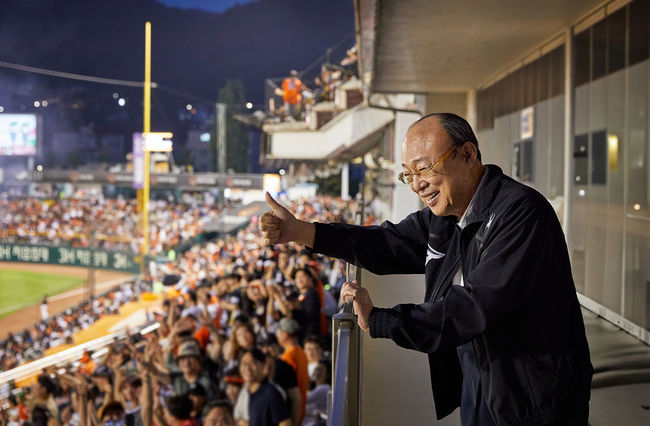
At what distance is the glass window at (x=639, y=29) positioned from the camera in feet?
13.8

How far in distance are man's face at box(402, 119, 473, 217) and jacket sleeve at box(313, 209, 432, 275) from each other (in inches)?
14.7

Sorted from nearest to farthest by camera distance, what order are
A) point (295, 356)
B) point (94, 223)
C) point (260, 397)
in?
point (260, 397) < point (295, 356) < point (94, 223)

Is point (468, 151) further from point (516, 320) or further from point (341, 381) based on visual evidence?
→ point (341, 381)

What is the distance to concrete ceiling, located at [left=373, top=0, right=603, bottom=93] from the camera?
16.7 ft

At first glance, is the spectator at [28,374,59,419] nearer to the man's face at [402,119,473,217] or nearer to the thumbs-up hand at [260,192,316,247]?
the thumbs-up hand at [260,192,316,247]

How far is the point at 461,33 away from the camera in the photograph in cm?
608

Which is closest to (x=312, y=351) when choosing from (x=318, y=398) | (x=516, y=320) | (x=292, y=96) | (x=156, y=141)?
(x=318, y=398)

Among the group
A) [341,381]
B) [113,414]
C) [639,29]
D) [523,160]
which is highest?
[639,29]

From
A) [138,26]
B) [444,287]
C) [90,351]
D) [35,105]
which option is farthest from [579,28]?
[138,26]

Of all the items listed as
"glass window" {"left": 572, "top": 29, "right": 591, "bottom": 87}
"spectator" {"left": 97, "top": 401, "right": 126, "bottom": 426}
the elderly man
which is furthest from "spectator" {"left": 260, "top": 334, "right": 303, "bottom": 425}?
"glass window" {"left": 572, "top": 29, "right": 591, "bottom": 87}

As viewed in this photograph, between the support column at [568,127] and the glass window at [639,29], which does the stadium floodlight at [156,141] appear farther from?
the glass window at [639,29]

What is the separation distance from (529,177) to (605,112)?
7.41 feet

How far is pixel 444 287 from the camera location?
5.97 ft

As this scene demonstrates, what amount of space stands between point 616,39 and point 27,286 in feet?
107
